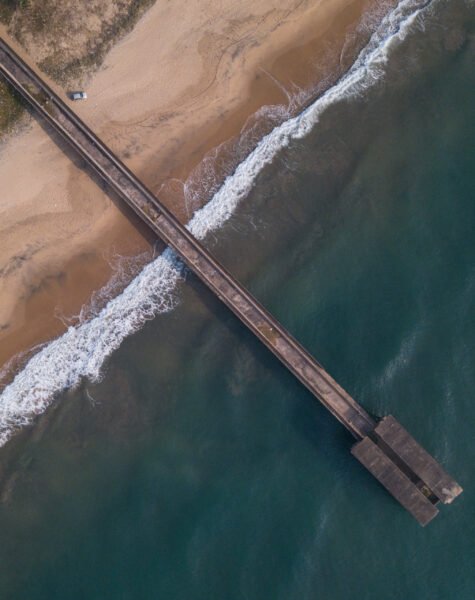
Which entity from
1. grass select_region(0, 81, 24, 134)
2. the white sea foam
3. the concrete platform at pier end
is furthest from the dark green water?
grass select_region(0, 81, 24, 134)

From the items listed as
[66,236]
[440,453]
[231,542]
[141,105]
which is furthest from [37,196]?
[440,453]

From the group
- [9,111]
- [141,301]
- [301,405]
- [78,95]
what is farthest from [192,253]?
[9,111]

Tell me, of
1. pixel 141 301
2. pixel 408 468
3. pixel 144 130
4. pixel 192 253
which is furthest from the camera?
pixel 141 301

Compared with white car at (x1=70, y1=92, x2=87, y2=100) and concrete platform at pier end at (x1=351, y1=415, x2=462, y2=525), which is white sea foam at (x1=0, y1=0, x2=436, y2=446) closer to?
white car at (x1=70, y1=92, x2=87, y2=100)

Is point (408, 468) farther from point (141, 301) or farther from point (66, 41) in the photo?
point (66, 41)

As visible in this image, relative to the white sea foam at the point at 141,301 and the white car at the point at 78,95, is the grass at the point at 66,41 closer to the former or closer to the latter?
the white car at the point at 78,95

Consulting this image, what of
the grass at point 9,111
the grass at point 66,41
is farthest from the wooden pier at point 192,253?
the grass at point 66,41
